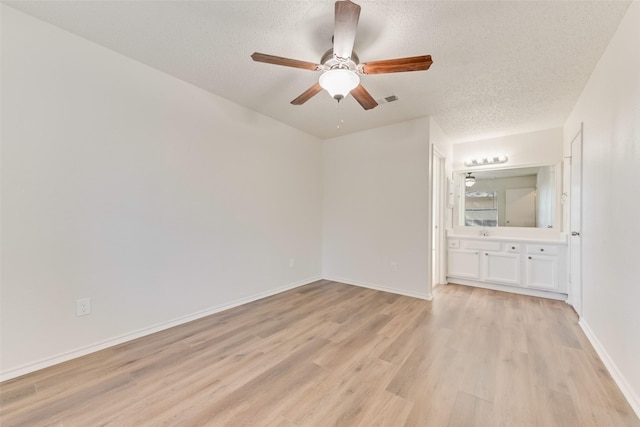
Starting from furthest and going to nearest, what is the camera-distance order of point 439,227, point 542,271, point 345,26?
1. point 439,227
2. point 542,271
3. point 345,26

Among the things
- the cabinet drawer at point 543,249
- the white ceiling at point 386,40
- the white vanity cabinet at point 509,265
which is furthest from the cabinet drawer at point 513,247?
the white ceiling at point 386,40

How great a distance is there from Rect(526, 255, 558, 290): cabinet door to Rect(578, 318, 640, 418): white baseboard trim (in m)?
1.23

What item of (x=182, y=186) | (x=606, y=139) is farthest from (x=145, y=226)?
(x=606, y=139)

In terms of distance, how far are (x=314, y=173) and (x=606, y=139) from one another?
11.2 ft

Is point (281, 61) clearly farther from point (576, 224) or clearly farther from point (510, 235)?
point (510, 235)

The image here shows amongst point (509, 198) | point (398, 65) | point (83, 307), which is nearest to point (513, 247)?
point (509, 198)

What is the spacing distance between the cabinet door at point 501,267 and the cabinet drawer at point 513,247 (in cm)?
6

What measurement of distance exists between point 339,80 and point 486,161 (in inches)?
145

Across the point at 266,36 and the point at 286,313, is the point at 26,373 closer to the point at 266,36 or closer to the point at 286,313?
the point at 286,313

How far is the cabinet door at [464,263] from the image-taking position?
410 centimetres

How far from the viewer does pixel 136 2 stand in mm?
1719

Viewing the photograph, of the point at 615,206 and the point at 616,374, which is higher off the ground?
the point at 615,206

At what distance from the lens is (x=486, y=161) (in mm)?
4348

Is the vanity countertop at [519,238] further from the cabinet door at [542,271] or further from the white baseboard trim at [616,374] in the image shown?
the white baseboard trim at [616,374]
